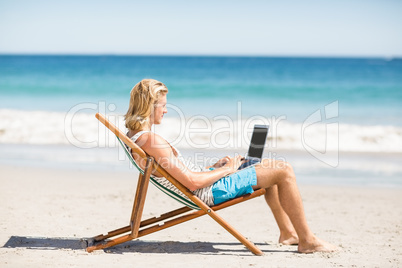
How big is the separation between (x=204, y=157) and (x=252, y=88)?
17.9 meters

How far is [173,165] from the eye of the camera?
3822 millimetres

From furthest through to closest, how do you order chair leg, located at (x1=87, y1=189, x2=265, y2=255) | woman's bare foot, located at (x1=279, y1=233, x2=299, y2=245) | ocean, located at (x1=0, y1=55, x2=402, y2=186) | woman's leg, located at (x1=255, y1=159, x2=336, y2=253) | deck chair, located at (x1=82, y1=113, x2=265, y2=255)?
ocean, located at (x1=0, y1=55, x2=402, y2=186) < woman's bare foot, located at (x1=279, y1=233, x2=299, y2=245) < woman's leg, located at (x1=255, y1=159, x2=336, y2=253) < chair leg, located at (x1=87, y1=189, x2=265, y2=255) < deck chair, located at (x1=82, y1=113, x2=265, y2=255)

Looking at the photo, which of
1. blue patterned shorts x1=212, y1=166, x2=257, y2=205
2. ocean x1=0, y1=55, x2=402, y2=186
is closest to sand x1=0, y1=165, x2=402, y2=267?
blue patterned shorts x1=212, y1=166, x2=257, y2=205

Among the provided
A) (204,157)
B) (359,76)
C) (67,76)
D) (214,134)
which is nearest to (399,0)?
(359,76)

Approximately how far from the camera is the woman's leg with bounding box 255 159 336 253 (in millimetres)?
4070

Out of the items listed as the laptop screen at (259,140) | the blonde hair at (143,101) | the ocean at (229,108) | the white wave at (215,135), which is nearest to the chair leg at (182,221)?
the laptop screen at (259,140)

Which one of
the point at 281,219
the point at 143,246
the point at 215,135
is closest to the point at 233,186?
the point at 281,219

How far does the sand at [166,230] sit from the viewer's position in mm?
4012

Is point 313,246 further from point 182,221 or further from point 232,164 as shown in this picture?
point 182,221

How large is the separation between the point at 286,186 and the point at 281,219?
0.46 metres

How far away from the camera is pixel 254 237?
15.9ft

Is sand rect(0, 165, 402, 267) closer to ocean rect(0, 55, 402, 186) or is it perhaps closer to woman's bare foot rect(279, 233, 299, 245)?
woman's bare foot rect(279, 233, 299, 245)

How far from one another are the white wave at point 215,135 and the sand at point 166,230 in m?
3.89

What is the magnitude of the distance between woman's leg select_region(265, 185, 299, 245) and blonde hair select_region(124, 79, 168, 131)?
1212mm
